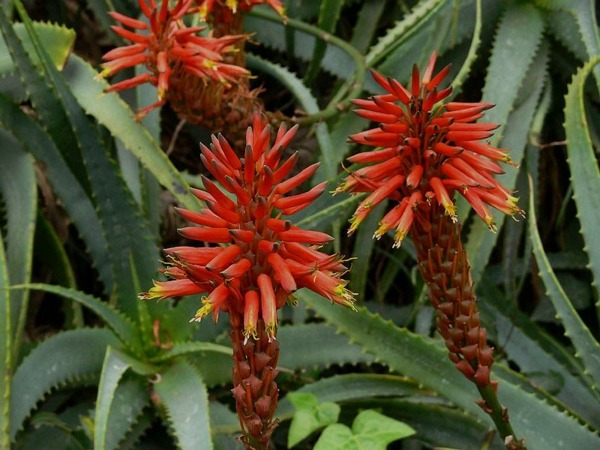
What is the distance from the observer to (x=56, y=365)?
1.17 metres

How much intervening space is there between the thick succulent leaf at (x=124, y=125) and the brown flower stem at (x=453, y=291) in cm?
44

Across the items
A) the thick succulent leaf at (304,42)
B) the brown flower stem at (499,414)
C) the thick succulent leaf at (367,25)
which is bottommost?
the brown flower stem at (499,414)

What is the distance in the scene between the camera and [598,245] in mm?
1155

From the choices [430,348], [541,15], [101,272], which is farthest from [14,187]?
[541,15]

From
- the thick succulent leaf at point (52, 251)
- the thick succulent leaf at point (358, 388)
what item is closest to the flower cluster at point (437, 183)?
the thick succulent leaf at point (358, 388)

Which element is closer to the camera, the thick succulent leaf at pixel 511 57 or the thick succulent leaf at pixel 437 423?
the thick succulent leaf at pixel 437 423

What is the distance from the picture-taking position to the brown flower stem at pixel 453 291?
2.75 ft

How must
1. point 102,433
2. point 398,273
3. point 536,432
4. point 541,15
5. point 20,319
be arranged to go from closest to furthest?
1. point 102,433
2. point 536,432
3. point 20,319
4. point 541,15
5. point 398,273

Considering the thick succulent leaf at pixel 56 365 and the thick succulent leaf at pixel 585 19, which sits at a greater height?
the thick succulent leaf at pixel 585 19

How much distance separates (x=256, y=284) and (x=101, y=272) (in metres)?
0.69

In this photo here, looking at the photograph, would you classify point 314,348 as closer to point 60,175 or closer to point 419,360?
point 419,360

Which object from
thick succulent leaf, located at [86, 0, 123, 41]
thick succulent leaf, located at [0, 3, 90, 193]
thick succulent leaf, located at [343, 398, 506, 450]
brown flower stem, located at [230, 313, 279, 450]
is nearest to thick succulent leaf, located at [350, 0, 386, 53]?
thick succulent leaf, located at [86, 0, 123, 41]

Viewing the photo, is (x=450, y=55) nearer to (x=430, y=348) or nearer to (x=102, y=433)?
(x=430, y=348)

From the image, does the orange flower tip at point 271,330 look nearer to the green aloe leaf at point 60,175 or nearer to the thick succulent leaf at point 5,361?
the thick succulent leaf at point 5,361
